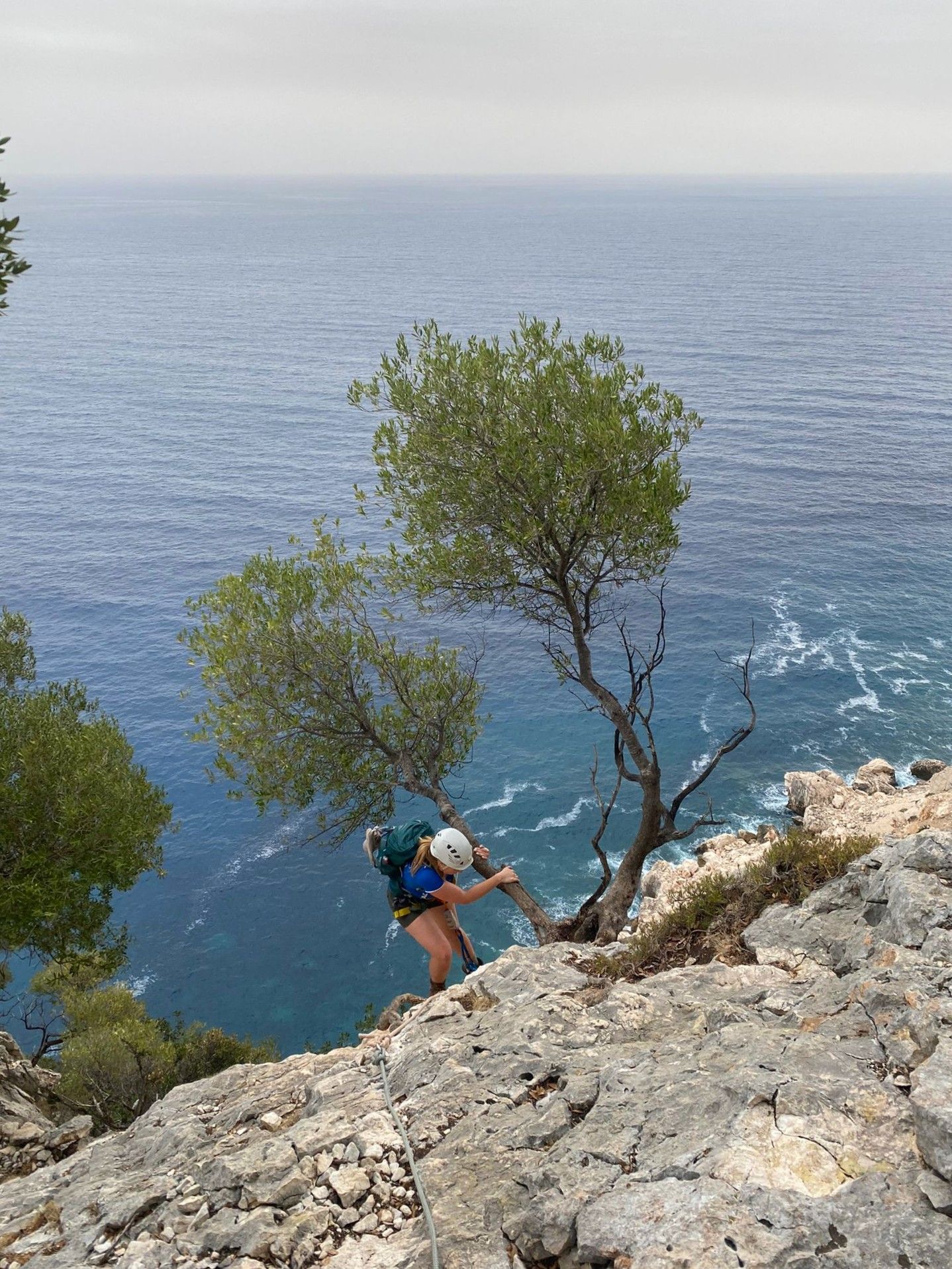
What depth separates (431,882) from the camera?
1245 centimetres

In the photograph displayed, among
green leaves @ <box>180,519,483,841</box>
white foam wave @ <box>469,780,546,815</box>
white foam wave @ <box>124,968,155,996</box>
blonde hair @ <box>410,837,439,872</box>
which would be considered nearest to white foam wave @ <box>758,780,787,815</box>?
white foam wave @ <box>469,780,546,815</box>

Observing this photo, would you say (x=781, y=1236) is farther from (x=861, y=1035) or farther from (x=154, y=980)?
(x=154, y=980)

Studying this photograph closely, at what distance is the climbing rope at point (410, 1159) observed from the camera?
21.3 feet

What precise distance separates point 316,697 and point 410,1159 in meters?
15.0

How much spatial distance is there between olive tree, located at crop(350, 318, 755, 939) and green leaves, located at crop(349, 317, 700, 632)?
0.11ft

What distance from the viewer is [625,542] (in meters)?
19.3

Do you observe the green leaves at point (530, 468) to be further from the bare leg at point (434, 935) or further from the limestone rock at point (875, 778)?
the limestone rock at point (875, 778)

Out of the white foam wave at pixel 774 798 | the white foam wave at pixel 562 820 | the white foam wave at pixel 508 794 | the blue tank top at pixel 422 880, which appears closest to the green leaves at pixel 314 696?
the blue tank top at pixel 422 880

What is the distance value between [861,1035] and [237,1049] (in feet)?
65.8

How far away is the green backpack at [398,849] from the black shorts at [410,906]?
137 mm

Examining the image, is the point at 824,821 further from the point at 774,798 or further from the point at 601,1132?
the point at 601,1132

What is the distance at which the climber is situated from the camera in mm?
12016

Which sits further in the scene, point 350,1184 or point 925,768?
point 925,768

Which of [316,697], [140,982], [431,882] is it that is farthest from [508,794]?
[431,882]
